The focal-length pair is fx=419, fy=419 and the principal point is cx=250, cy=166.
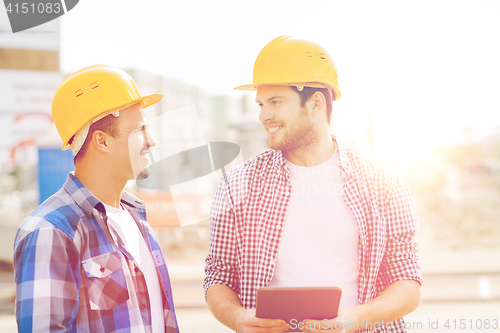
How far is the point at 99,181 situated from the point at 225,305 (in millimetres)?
868

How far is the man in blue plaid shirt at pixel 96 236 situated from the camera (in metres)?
1.54

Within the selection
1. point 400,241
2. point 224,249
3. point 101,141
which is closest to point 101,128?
point 101,141

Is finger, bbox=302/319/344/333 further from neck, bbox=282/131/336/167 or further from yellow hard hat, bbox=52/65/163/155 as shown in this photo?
yellow hard hat, bbox=52/65/163/155

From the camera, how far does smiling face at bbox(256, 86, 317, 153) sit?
7.38 feet

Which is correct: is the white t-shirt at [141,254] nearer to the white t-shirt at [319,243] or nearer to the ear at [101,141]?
the ear at [101,141]

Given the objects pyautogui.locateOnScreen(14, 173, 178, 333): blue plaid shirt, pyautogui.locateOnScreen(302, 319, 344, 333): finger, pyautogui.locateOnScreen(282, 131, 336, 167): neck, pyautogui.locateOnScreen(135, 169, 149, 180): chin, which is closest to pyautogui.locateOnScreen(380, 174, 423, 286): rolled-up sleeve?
pyautogui.locateOnScreen(282, 131, 336, 167): neck

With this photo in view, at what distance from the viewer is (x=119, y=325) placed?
172cm

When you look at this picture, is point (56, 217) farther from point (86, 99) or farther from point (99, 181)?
point (86, 99)

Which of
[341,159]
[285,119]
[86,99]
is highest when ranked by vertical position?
[86,99]

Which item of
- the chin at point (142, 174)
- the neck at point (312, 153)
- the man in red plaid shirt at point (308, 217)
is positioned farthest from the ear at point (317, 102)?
the chin at point (142, 174)

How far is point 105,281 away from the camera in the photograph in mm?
1727

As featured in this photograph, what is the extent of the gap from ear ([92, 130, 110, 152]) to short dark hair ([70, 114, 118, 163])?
15mm

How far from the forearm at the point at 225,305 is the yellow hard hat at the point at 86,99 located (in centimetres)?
99

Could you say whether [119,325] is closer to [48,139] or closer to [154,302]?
[154,302]
